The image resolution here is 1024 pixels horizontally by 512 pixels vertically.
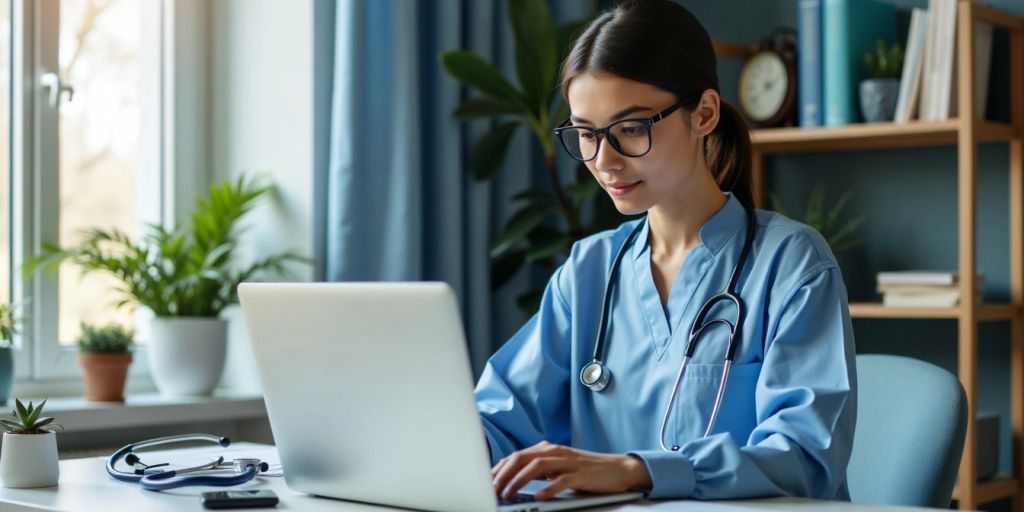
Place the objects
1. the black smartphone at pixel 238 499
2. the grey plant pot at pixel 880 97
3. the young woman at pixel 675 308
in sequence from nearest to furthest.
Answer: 1. the black smartphone at pixel 238 499
2. the young woman at pixel 675 308
3. the grey plant pot at pixel 880 97

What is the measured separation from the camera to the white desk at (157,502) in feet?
4.04

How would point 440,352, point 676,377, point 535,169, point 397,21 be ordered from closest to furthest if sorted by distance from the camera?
point 440,352, point 676,377, point 397,21, point 535,169

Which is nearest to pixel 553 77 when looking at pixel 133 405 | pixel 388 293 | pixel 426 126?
pixel 426 126

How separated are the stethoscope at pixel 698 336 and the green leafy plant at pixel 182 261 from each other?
116cm

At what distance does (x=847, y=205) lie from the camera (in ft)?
9.60

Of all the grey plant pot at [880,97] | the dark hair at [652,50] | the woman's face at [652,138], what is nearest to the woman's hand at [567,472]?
the woman's face at [652,138]

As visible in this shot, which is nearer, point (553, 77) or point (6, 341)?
point (6, 341)

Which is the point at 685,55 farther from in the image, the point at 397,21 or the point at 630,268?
the point at 397,21

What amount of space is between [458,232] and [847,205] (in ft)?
2.92

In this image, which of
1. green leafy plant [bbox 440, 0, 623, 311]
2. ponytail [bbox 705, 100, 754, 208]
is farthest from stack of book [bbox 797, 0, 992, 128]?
ponytail [bbox 705, 100, 754, 208]

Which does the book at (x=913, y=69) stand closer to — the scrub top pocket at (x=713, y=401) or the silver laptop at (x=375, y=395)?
the scrub top pocket at (x=713, y=401)

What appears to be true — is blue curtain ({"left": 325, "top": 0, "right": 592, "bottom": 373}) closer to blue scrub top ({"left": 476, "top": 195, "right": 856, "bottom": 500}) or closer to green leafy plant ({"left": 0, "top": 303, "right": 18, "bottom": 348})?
green leafy plant ({"left": 0, "top": 303, "right": 18, "bottom": 348})

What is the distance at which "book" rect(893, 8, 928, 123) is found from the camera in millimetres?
2572

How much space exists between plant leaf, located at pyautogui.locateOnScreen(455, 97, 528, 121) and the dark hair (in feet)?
3.80
